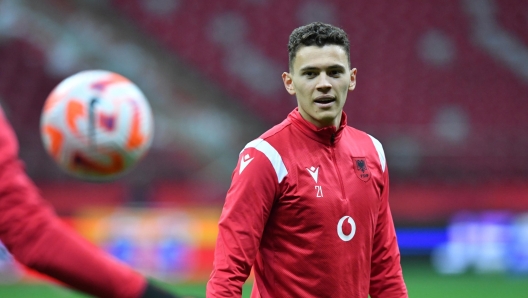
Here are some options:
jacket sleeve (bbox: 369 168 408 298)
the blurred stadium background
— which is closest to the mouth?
jacket sleeve (bbox: 369 168 408 298)

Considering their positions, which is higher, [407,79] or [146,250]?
[407,79]

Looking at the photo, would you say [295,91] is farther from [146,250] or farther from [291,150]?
[146,250]

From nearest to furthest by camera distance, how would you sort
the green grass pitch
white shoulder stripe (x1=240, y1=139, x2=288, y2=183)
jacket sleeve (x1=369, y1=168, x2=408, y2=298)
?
white shoulder stripe (x1=240, y1=139, x2=288, y2=183)
jacket sleeve (x1=369, y1=168, x2=408, y2=298)
the green grass pitch

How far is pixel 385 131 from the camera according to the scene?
30.6 feet

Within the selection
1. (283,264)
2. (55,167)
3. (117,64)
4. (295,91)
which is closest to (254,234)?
(283,264)

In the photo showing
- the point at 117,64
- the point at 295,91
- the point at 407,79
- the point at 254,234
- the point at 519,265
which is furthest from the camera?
the point at 407,79

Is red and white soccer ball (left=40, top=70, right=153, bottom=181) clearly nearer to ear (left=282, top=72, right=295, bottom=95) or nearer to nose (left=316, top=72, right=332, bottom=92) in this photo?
ear (left=282, top=72, right=295, bottom=95)

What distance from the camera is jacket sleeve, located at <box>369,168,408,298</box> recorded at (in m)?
3.11

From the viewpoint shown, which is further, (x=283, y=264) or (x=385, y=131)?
(x=385, y=131)

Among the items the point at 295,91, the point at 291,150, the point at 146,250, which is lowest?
the point at 146,250

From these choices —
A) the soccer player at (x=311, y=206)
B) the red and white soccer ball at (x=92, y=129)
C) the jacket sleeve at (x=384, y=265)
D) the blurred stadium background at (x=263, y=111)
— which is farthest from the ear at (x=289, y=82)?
the blurred stadium background at (x=263, y=111)

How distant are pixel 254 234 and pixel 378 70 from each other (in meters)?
9.32

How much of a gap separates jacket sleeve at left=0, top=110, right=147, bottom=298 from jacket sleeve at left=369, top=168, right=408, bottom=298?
5.25ft

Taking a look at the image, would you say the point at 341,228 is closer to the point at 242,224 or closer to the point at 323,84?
the point at 242,224
